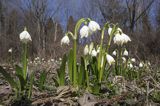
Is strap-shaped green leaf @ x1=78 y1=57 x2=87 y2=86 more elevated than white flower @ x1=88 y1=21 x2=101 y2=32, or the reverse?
white flower @ x1=88 y1=21 x2=101 y2=32

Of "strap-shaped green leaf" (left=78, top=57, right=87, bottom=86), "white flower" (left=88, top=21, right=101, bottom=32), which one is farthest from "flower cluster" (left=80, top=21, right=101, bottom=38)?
"strap-shaped green leaf" (left=78, top=57, right=87, bottom=86)

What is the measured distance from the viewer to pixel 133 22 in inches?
922

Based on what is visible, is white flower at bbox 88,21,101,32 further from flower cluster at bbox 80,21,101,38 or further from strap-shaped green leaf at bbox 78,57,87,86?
strap-shaped green leaf at bbox 78,57,87,86

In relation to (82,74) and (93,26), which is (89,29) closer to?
(93,26)

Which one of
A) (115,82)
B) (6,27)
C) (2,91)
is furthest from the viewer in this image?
(6,27)

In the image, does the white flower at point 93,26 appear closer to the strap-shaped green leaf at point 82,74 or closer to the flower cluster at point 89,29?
the flower cluster at point 89,29

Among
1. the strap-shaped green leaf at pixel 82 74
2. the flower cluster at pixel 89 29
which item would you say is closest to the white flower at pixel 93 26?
the flower cluster at pixel 89 29

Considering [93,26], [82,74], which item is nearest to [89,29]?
[93,26]

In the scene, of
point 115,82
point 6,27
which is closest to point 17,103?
point 115,82

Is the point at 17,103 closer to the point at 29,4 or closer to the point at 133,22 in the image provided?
the point at 133,22

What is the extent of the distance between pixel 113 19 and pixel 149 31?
2.44 m

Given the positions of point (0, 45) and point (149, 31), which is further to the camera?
point (0, 45)

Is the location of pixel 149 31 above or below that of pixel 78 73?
above

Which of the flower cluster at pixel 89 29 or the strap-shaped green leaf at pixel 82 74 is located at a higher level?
the flower cluster at pixel 89 29
